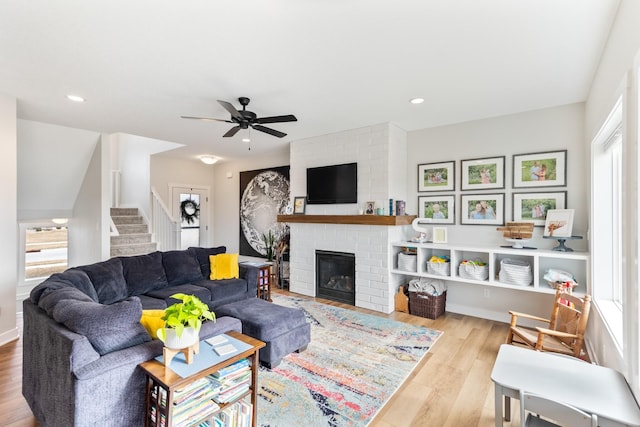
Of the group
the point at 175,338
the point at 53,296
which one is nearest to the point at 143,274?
the point at 53,296

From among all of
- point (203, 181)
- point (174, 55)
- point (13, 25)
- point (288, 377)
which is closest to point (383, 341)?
point (288, 377)

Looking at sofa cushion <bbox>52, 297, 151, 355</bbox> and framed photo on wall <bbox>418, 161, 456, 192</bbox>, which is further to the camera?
framed photo on wall <bbox>418, 161, 456, 192</bbox>

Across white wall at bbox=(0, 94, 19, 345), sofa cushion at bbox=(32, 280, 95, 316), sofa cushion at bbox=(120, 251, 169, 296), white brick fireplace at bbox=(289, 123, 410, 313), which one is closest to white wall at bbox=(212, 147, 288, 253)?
white brick fireplace at bbox=(289, 123, 410, 313)

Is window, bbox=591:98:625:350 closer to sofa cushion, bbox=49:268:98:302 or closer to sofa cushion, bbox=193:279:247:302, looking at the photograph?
sofa cushion, bbox=193:279:247:302

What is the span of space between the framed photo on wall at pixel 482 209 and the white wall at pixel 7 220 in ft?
17.6

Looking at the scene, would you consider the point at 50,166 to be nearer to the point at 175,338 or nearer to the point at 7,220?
the point at 7,220

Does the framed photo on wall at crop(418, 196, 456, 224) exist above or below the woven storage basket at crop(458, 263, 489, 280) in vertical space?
above

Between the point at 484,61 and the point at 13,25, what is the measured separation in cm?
337

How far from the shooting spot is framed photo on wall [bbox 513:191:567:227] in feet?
11.4

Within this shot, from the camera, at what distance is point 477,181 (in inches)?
159

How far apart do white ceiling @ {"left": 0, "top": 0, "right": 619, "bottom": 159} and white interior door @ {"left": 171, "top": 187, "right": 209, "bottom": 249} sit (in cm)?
351

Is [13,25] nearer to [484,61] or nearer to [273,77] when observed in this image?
[273,77]

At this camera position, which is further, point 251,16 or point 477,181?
point 477,181

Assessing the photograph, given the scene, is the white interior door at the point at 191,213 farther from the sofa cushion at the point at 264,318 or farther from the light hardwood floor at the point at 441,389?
the sofa cushion at the point at 264,318
